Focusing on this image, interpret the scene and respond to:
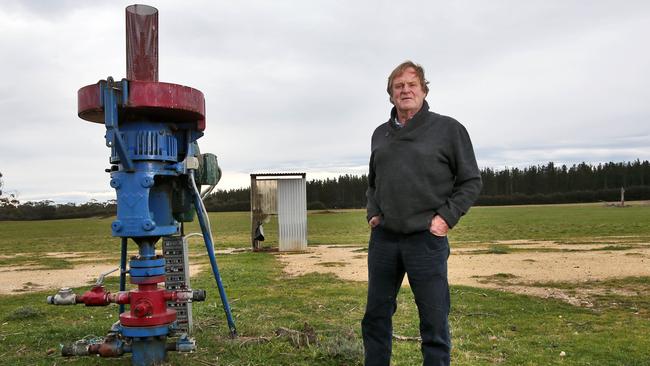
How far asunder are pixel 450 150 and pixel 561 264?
10031mm

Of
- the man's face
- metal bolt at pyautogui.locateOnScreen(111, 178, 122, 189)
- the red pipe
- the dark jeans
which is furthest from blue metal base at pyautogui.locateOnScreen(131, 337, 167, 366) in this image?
the man's face

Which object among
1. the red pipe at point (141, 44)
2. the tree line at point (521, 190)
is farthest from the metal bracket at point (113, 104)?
the tree line at point (521, 190)

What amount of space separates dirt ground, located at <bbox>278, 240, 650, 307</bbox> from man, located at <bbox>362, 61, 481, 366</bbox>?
5.20 meters

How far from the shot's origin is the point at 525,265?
12.0 metres

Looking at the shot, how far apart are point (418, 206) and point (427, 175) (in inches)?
7.8

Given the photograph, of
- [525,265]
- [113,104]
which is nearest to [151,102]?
[113,104]

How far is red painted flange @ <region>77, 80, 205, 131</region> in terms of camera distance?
→ 13.0ft

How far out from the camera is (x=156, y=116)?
4336mm

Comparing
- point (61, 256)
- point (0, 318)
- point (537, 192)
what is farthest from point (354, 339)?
point (537, 192)

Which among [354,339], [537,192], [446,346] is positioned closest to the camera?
[446,346]

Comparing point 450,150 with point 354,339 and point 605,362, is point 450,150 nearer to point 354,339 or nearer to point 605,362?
point 354,339

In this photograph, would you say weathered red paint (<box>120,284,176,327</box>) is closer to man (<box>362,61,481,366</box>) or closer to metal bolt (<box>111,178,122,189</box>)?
metal bolt (<box>111,178,122,189</box>)

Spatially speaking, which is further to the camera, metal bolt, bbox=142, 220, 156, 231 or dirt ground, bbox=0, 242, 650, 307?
dirt ground, bbox=0, 242, 650, 307

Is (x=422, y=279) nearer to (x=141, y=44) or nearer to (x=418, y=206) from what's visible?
(x=418, y=206)
